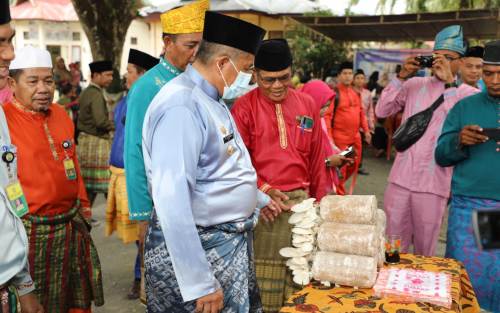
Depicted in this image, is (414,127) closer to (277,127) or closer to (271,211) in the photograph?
(277,127)

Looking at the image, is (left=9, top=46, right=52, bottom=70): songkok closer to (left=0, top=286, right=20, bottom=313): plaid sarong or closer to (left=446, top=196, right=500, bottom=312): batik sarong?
(left=0, top=286, right=20, bottom=313): plaid sarong

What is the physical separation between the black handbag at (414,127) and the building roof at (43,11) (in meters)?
25.1

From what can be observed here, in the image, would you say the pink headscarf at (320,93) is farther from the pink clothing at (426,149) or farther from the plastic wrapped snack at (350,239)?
the plastic wrapped snack at (350,239)

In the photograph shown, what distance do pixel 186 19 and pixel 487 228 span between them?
221 centimetres

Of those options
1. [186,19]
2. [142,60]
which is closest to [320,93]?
[142,60]

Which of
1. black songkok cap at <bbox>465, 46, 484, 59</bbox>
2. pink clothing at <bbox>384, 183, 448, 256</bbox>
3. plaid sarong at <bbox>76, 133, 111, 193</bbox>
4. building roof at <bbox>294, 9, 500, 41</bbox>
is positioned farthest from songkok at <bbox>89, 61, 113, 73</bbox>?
building roof at <bbox>294, 9, 500, 41</bbox>

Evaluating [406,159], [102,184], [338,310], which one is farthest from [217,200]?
[102,184]

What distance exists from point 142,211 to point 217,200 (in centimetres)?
95

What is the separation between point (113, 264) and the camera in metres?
5.07

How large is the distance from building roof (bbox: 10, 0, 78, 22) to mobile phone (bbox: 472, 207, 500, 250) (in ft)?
89.7

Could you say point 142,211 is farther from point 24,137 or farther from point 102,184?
point 102,184

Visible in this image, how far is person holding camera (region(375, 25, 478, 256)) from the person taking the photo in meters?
3.82

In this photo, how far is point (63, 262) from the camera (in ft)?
10.5

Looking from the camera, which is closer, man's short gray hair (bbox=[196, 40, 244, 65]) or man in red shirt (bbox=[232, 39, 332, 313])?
man's short gray hair (bbox=[196, 40, 244, 65])
